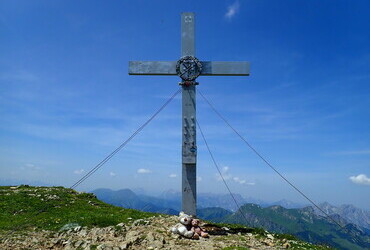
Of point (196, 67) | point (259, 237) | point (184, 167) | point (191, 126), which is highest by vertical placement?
point (196, 67)

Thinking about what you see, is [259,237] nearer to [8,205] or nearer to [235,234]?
[235,234]

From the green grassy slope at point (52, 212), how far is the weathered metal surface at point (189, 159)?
387 cm

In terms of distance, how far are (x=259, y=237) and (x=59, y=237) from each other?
9871mm

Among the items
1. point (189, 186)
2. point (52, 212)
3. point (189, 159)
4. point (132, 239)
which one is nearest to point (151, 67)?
point (189, 159)

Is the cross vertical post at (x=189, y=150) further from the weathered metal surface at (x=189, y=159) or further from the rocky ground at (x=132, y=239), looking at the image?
the rocky ground at (x=132, y=239)

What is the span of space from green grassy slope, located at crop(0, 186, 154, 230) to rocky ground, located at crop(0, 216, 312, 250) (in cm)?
135

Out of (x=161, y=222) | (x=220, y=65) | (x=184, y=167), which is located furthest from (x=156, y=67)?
(x=161, y=222)

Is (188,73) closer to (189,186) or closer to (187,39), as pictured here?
(187,39)

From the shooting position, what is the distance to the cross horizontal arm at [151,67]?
1664cm

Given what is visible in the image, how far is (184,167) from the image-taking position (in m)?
15.8

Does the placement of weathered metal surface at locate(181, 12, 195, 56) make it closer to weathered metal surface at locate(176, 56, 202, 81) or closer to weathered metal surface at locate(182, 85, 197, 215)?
weathered metal surface at locate(176, 56, 202, 81)

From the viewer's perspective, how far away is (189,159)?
617 inches

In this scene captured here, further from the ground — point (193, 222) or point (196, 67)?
point (196, 67)

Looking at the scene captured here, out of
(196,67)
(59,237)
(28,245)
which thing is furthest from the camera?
(196,67)
